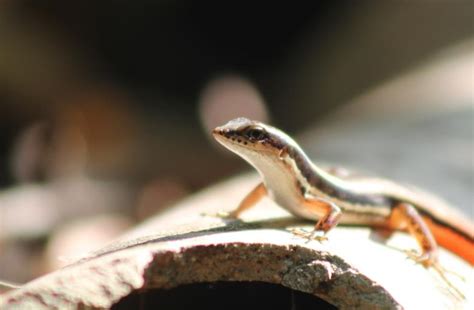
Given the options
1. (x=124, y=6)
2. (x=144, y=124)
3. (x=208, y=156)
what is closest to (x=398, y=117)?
(x=208, y=156)

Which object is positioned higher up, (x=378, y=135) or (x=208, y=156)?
(x=208, y=156)

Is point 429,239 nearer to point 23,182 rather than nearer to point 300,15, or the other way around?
point 23,182

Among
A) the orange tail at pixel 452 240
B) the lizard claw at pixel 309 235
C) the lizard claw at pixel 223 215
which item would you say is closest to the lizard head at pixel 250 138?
the lizard claw at pixel 223 215

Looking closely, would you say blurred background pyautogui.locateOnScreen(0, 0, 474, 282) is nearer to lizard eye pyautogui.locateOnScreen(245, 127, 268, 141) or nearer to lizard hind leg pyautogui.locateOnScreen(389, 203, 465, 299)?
lizard hind leg pyautogui.locateOnScreen(389, 203, 465, 299)

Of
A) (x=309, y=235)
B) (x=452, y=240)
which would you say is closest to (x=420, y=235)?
(x=452, y=240)

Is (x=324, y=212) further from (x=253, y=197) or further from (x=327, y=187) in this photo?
(x=253, y=197)

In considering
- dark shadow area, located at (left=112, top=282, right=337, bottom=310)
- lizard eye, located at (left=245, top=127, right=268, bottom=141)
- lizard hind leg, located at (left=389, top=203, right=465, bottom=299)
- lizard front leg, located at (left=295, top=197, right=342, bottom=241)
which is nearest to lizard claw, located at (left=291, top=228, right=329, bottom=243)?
lizard front leg, located at (left=295, top=197, right=342, bottom=241)
